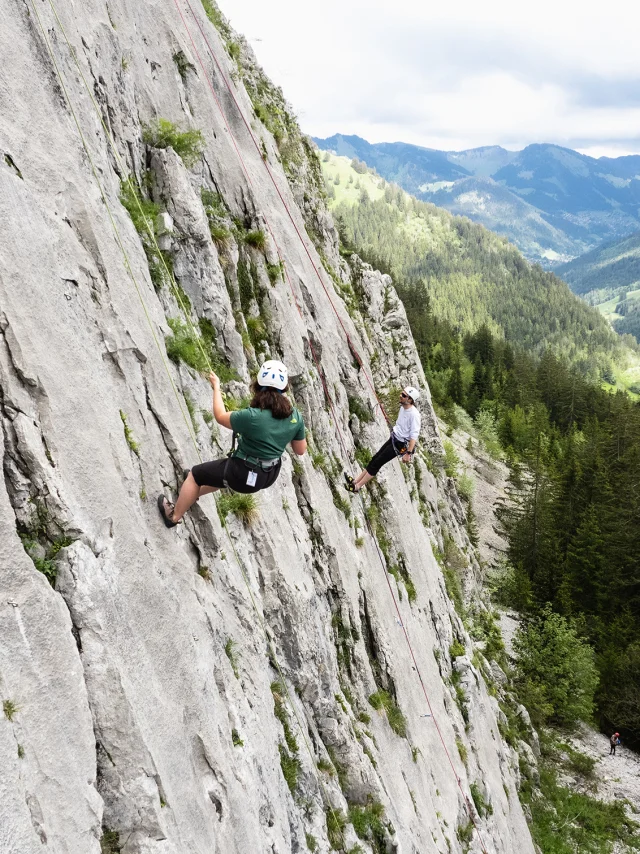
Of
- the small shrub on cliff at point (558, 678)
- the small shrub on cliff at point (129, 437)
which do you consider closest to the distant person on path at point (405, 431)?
the small shrub on cliff at point (129, 437)

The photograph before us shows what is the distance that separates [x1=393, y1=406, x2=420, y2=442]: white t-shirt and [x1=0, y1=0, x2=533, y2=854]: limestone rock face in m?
2.20

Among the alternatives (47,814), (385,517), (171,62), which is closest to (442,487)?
(385,517)

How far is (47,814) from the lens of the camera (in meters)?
4.63

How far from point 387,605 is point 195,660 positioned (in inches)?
377

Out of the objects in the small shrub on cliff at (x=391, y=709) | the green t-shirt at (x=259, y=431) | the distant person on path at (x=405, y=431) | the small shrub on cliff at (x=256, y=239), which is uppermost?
the small shrub on cliff at (x=256, y=239)

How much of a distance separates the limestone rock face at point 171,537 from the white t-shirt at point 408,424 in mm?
2199

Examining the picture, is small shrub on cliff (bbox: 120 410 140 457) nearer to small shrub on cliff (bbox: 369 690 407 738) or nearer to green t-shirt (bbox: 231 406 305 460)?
green t-shirt (bbox: 231 406 305 460)

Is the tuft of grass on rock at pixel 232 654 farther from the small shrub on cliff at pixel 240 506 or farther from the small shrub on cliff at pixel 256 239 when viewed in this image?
the small shrub on cliff at pixel 256 239

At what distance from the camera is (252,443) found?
7.62 meters

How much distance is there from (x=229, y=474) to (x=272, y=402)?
3.66 ft

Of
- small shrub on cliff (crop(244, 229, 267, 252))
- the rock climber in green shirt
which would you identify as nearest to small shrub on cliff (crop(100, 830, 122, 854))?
the rock climber in green shirt

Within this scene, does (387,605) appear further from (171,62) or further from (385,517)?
(171,62)

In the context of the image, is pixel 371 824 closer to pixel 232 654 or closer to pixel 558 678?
pixel 232 654

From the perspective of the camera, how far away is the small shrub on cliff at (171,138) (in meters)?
12.4
